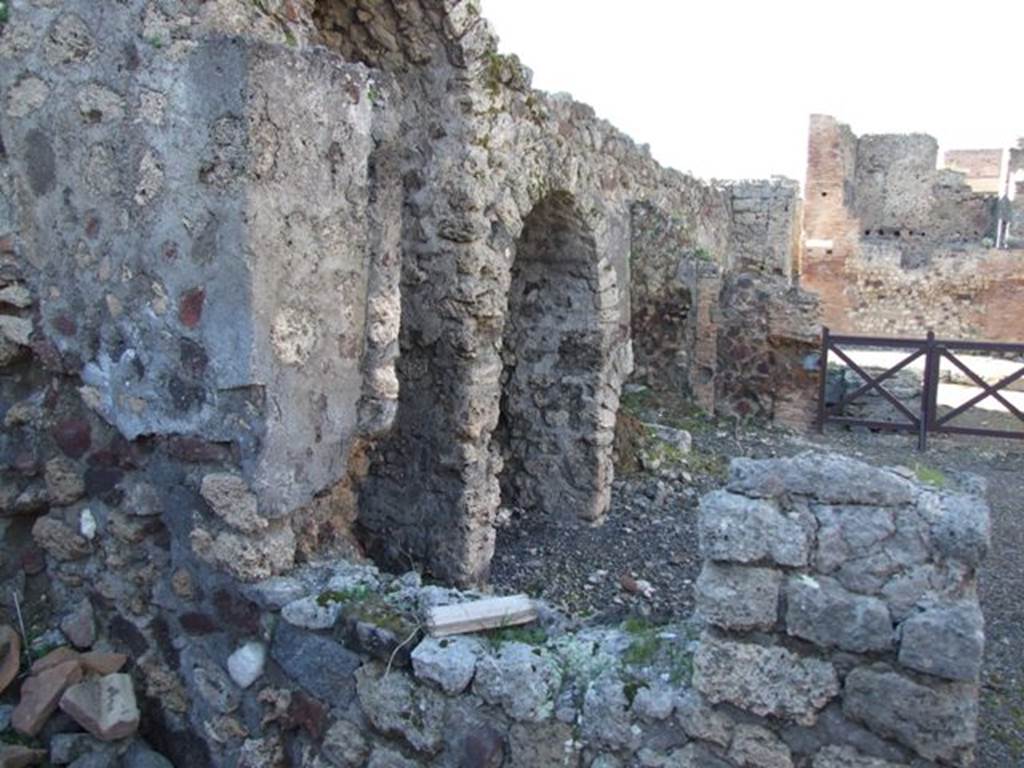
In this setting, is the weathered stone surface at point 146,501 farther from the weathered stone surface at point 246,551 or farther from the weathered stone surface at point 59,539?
the weathered stone surface at point 59,539

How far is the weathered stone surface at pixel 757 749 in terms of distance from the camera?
7.34ft

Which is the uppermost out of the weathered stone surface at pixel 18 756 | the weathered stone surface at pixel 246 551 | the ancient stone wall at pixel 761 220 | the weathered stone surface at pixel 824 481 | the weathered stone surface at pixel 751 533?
the ancient stone wall at pixel 761 220

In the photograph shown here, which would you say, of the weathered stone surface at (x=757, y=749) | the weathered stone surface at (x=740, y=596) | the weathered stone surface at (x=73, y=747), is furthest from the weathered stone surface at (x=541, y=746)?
the weathered stone surface at (x=73, y=747)

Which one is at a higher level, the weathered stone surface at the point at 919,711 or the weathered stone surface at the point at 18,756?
the weathered stone surface at the point at 919,711

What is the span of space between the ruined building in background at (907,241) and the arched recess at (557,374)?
1326 cm

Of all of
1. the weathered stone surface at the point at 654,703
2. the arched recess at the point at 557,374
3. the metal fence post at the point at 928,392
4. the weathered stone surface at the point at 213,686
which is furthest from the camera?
the metal fence post at the point at 928,392

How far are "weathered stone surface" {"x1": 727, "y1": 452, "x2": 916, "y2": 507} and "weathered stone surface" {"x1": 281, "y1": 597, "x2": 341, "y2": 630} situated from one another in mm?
1295

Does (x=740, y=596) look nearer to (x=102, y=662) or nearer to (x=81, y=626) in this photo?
(x=102, y=662)

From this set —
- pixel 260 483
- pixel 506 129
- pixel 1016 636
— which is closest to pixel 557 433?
pixel 506 129

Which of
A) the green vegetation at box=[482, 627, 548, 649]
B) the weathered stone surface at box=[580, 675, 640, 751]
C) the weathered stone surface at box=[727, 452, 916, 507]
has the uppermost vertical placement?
the weathered stone surface at box=[727, 452, 916, 507]

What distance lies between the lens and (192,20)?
8.96ft

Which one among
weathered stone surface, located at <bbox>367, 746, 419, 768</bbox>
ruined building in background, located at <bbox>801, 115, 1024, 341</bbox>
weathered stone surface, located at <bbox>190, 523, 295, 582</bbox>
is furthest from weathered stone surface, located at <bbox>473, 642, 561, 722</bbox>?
ruined building in background, located at <bbox>801, 115, 1024, 341</bbox>

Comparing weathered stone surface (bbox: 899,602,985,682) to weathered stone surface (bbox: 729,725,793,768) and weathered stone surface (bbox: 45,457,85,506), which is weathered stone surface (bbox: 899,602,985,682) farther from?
weathered stone surface (bbox: 45,457,85,506)

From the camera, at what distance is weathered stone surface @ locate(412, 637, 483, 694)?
8.32 ft
